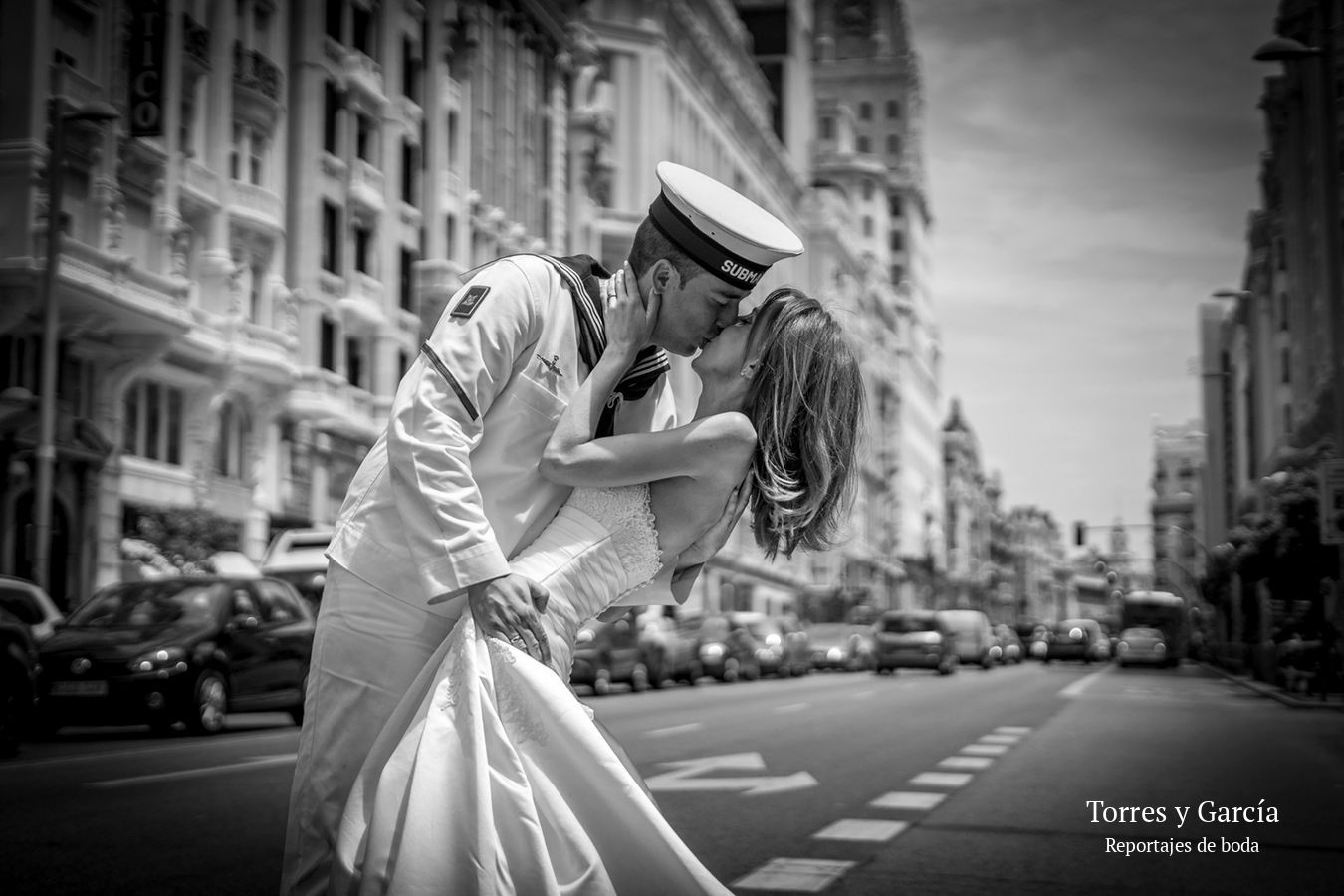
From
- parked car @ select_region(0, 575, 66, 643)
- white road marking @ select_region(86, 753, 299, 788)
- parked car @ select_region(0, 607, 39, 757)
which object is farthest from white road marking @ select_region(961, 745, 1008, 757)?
parked car @ select_region(0, 575, 66, 643)

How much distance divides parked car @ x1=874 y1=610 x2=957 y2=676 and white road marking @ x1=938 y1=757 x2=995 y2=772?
105 ft

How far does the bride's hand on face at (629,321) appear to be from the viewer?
3.46 meters

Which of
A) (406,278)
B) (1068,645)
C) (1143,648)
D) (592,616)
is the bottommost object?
(1068,645)

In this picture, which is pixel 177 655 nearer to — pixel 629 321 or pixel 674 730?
pixel 674 730

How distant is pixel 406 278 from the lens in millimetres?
43906

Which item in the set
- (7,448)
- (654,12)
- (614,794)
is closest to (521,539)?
(614,794)

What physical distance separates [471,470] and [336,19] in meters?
39.1

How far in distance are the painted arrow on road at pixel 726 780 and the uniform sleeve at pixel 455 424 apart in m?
6.37

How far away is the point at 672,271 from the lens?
3488 millimetres

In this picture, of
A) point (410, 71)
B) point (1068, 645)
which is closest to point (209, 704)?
point (410, 71)

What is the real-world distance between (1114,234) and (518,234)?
39563mm

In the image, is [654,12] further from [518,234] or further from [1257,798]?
[1257,798]

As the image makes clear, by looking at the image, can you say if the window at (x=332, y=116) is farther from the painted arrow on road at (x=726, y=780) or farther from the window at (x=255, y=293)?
the painted arrow on road at (x=726, y=780)

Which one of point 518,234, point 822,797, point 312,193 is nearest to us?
point 822,797
